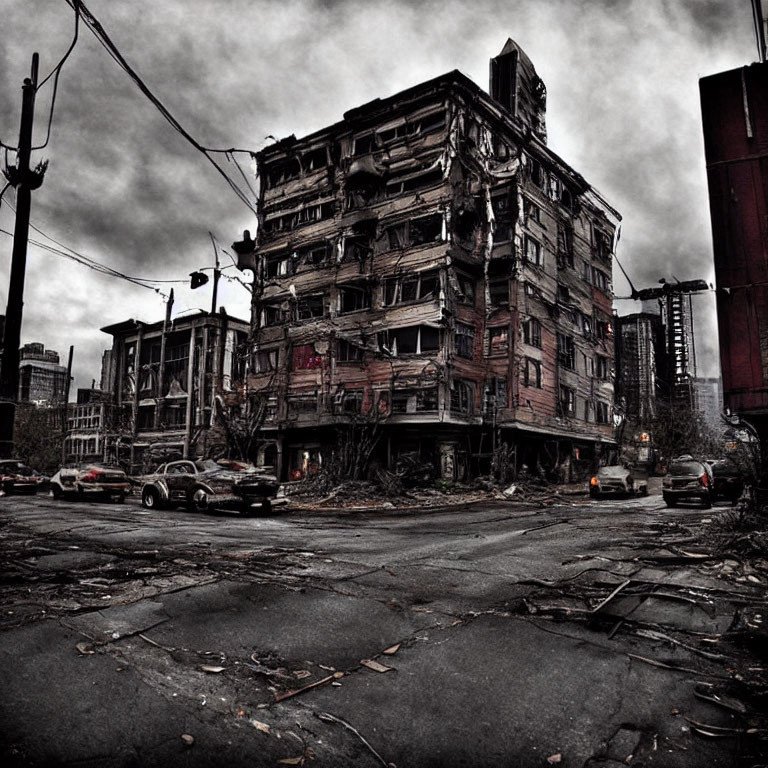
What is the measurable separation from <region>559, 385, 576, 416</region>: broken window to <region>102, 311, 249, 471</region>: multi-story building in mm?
23463

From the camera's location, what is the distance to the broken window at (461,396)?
3117 centimetres

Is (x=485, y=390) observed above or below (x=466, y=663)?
above

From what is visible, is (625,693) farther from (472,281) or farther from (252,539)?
(472,281)

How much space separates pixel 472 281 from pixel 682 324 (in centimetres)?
4070

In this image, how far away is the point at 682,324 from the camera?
6262 centimetres

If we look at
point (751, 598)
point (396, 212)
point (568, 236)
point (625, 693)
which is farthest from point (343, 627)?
point (568, 236)

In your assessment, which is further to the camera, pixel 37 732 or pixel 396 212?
pixel 396 212

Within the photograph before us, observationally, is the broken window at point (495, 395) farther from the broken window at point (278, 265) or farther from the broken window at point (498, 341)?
the broken window at point (278, 265)

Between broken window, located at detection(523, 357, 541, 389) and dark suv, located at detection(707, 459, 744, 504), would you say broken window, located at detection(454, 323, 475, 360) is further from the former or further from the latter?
dark suv, located at detection(707, 459, 744, 504)

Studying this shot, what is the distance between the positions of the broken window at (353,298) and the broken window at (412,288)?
141 centimetres

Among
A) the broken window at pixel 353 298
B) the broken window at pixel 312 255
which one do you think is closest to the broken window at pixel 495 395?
the broken window at pixel 353 298

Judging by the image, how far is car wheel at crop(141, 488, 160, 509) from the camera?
18.8 m

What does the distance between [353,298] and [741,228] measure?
2316 cm

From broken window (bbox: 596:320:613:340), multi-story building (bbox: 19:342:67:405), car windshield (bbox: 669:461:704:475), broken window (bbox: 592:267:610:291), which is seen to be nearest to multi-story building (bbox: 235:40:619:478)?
broken window (bbox: 592:267:610:291)
